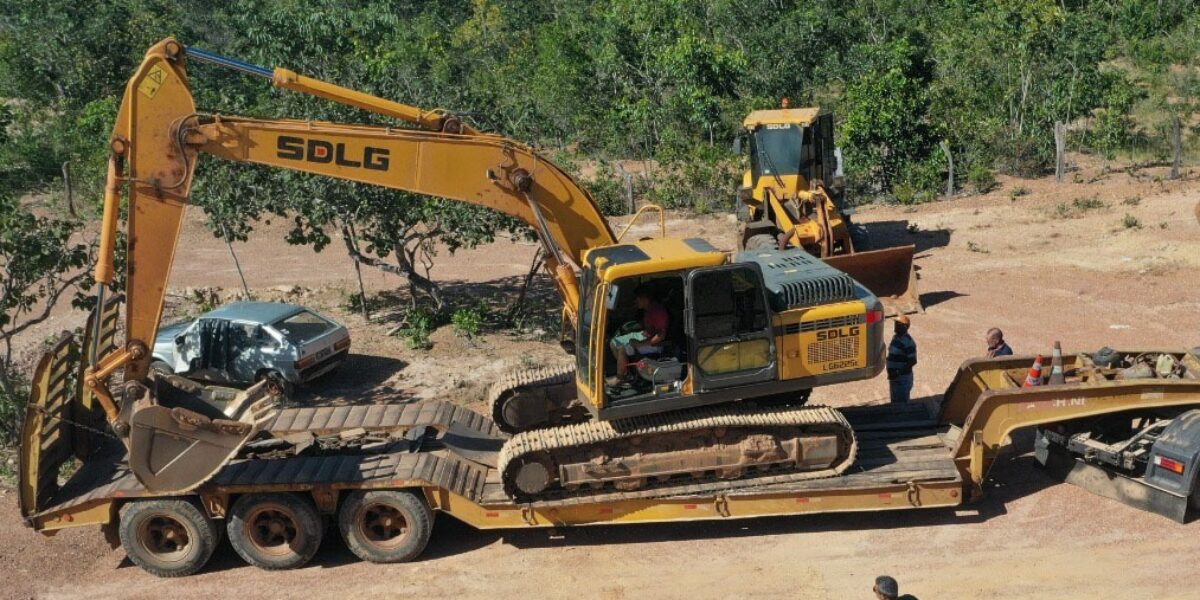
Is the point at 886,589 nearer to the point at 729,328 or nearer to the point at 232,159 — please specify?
the point at 729,328

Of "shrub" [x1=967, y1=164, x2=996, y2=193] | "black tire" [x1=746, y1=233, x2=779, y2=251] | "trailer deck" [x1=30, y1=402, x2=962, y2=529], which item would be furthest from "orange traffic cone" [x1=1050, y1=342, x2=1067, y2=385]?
"shrub" [x1=967, y1=164, x2=996, y2=193]

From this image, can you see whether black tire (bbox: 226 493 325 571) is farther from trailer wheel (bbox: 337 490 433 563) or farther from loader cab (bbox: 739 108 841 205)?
loader cab (bbox: 739 108 841 205)

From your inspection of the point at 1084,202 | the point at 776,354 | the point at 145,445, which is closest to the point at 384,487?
the point at 145,445

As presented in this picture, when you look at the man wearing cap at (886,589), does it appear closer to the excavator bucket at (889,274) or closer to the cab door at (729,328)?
the cab door at (729,328)

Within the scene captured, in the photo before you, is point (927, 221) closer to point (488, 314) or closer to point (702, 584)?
point (488, 314)

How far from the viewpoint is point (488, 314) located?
18.6 metres

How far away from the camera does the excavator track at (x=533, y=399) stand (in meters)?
12.1

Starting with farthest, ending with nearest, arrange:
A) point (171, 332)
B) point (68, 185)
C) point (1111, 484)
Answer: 1. point (68, 185)
2. point (171, 332)
3. point (1111, 484)

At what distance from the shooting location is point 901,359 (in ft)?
41.2

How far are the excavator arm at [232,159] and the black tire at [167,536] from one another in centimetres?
84

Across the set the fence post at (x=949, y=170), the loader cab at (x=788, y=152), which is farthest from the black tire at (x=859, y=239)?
the fence post at (x=949, y=170)

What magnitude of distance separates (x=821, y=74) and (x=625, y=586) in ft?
86.1

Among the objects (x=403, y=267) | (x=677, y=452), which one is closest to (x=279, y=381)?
(x=403, y=267)

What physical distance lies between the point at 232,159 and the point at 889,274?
1159 cm
